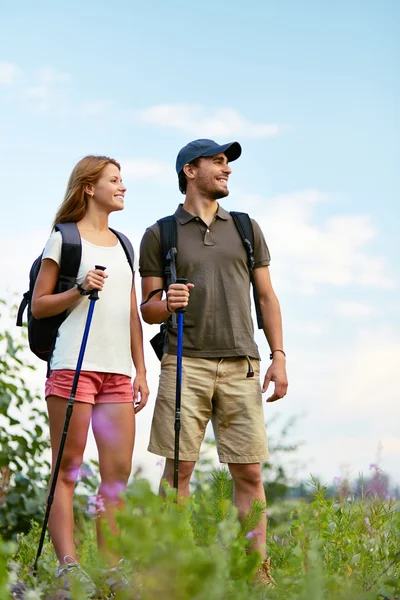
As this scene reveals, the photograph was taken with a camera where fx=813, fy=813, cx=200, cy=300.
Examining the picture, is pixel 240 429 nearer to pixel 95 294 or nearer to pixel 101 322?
pixel 101 322

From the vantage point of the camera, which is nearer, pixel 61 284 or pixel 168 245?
pixel 61 284

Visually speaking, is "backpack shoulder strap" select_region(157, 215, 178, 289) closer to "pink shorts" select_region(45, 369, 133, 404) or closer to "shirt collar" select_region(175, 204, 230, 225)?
"shirt collar" select_region(175, 204, 230, 225)

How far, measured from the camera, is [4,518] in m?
7.13

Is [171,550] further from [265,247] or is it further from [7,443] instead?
[7,443]

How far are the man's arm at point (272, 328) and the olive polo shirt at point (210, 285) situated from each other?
0.41 feet

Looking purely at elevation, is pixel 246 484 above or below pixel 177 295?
below

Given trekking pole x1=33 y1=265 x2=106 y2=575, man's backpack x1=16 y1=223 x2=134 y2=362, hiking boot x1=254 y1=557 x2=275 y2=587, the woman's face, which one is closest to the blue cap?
the woman's face

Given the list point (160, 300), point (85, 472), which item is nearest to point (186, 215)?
point (160, 300)

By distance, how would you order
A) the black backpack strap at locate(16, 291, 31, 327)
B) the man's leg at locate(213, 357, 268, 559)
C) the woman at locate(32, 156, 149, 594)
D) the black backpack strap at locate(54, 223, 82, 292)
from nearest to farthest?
the woman at locate(32, 156, 149, 594) → the black backpack strap at locate(54, 223, 82, 292) → the man's leg at locate(213, 357, 268, 559) → the black backpack strap at locate(16, 291, 31, 327)

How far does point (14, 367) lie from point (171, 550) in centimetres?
568

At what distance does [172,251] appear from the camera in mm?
4359

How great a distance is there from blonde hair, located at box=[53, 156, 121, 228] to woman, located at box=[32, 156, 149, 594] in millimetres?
94

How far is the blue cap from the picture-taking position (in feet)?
15.0

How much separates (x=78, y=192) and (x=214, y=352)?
44.7 inches
